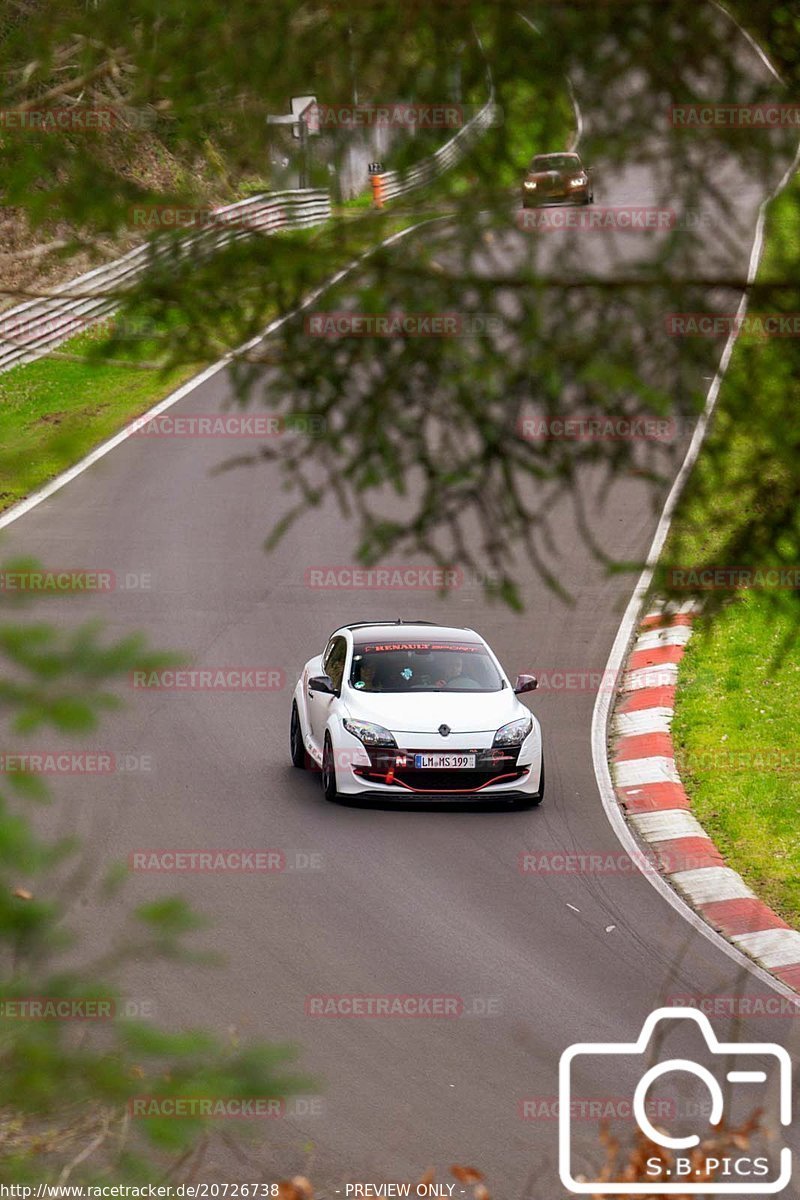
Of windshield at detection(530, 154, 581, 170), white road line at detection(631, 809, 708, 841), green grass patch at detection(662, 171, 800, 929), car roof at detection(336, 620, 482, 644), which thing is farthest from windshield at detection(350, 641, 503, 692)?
windshield at detection(530, 154, 581, 170)

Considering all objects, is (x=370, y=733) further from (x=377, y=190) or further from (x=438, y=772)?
(x=377, y=190)

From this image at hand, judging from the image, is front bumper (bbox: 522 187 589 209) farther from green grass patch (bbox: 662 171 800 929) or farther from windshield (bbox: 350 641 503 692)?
windshield (bbox: 350 641 503 692)

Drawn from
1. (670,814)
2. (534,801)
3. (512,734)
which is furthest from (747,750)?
(512,734)

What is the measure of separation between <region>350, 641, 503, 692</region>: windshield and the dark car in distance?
8137 mm

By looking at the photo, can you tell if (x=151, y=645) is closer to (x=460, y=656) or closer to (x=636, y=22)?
(x=636, y=22)

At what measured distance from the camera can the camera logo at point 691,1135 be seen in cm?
468

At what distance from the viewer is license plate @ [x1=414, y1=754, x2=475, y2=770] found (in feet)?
41.8

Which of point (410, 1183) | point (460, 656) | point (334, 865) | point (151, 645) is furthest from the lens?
point (460, 656)

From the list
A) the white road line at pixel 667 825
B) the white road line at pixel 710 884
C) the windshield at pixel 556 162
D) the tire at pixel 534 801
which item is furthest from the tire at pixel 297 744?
the windshield at pixel 556 162

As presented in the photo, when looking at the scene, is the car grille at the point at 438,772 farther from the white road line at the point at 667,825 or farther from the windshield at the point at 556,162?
the windshield at the point at 556,162

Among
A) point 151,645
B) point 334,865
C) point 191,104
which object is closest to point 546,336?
point 191,104

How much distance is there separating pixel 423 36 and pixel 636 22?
73cm

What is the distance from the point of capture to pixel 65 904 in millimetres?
3100

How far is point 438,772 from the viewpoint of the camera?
12812 millimetres
